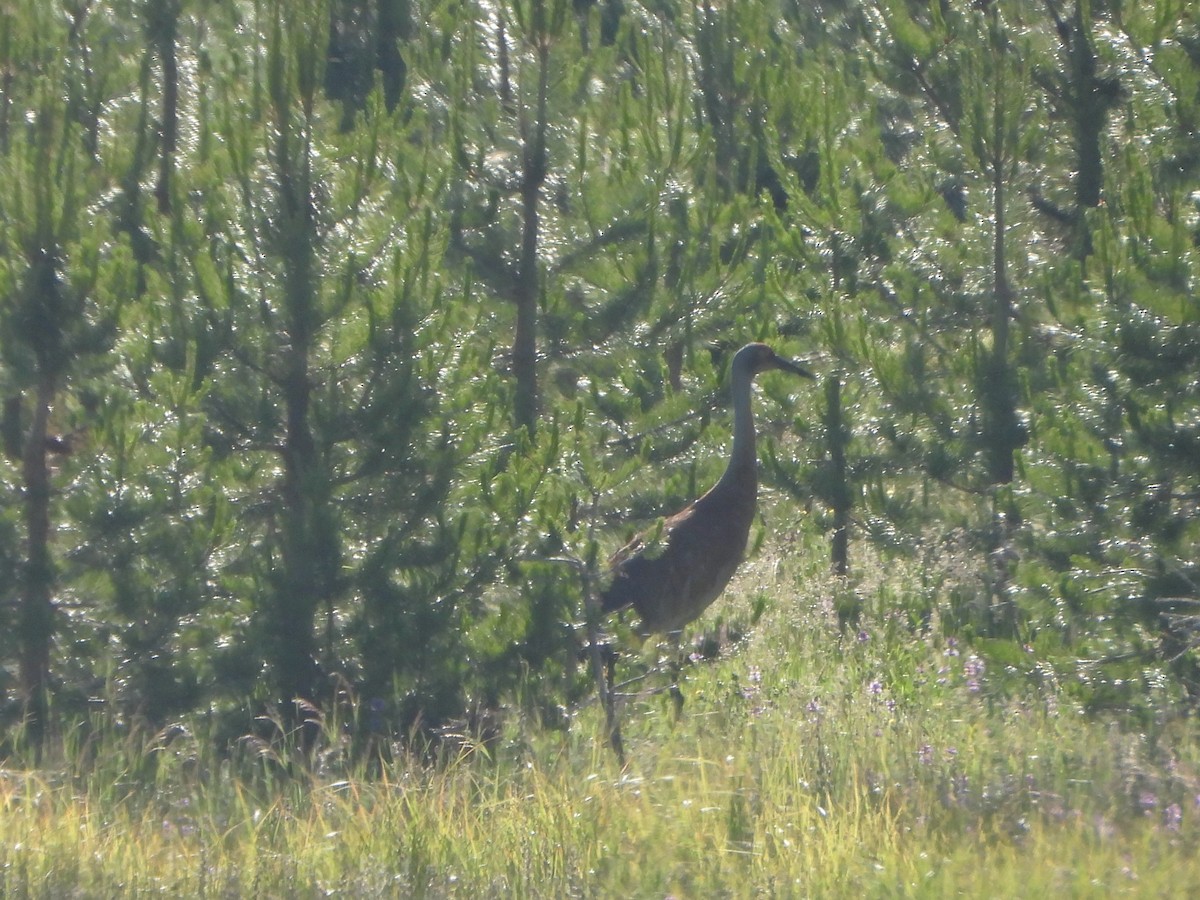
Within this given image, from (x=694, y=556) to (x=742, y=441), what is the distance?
1.00 m

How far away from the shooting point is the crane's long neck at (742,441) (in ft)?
29.1

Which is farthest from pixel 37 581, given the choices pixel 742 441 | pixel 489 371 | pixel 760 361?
pixel 760 361

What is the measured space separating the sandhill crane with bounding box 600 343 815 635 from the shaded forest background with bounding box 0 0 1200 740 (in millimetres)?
370

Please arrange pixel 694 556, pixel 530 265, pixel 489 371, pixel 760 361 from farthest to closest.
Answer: pixel 760 361
pixel 530 265
pixel 694 556
pixel 489 371

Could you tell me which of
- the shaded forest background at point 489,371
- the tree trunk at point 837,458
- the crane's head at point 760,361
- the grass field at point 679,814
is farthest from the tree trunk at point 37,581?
the tree trunk at point 837,458

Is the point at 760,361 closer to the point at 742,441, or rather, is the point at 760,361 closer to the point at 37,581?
the point at 742,441

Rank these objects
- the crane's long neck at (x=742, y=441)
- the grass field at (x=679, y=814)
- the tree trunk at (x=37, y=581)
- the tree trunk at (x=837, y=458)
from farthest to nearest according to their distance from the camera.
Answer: the tree trunk at (x=837, y=458), the crane's long neck at (x=742, y=441), the tree trunk at (x=37, y=581), the grass field at (x=679, y=814)

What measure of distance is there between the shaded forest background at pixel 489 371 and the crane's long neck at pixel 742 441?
377 mm

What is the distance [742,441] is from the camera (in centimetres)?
902

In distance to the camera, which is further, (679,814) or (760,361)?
(760,361)

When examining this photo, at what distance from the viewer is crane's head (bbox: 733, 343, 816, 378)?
945cm

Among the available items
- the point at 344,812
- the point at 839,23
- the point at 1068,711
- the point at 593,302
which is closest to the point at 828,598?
the point at 593,302

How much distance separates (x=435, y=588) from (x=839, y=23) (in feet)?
35.0

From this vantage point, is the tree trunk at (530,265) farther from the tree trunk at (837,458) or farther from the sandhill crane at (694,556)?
the tree trunk at (837,458)
